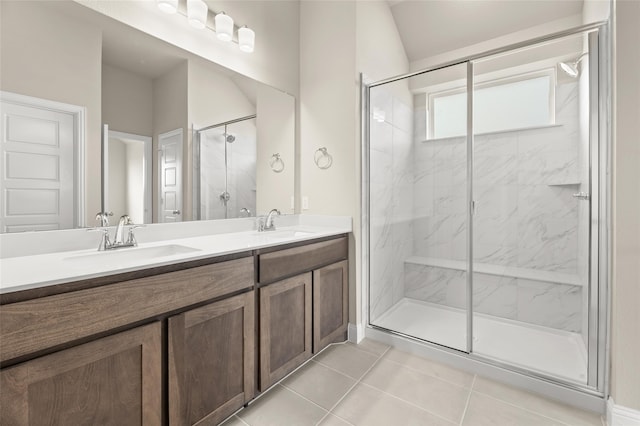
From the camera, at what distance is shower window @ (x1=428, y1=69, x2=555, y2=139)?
99.0 inches

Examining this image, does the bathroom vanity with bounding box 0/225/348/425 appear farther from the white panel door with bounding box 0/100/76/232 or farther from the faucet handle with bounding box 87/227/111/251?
the white panel door with bounding box 0/100/76/232

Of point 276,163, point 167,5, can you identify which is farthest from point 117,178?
point 276,163

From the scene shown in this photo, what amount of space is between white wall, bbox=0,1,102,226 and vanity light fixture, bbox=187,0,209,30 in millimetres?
499

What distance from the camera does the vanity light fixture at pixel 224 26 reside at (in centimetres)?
188

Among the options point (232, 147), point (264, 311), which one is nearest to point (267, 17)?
point (232, 147)

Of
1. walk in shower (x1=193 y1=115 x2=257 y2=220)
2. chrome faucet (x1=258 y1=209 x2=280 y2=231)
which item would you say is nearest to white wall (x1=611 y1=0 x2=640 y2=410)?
chrome faucet (x1=258 y1=209 x2=280 y2=231)

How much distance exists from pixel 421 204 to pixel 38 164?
287 cm

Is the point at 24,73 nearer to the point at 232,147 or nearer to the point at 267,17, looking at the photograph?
the point at 232,147

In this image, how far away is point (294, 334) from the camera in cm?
179

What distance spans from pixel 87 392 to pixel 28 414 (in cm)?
14

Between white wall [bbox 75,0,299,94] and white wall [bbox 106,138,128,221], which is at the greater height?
white wall [bbox 75,0,299,94]

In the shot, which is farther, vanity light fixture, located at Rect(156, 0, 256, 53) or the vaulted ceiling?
the vaulted ceiling

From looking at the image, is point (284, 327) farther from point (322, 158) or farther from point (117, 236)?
point (322, 158)

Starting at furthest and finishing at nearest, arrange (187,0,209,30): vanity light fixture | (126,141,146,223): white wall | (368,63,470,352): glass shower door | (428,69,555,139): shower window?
(368,63,470,352): glass shower door
(428,69,555,139): shower window
(187,0,209,30): vanity light fixture
(126,141,146,223): white wall
